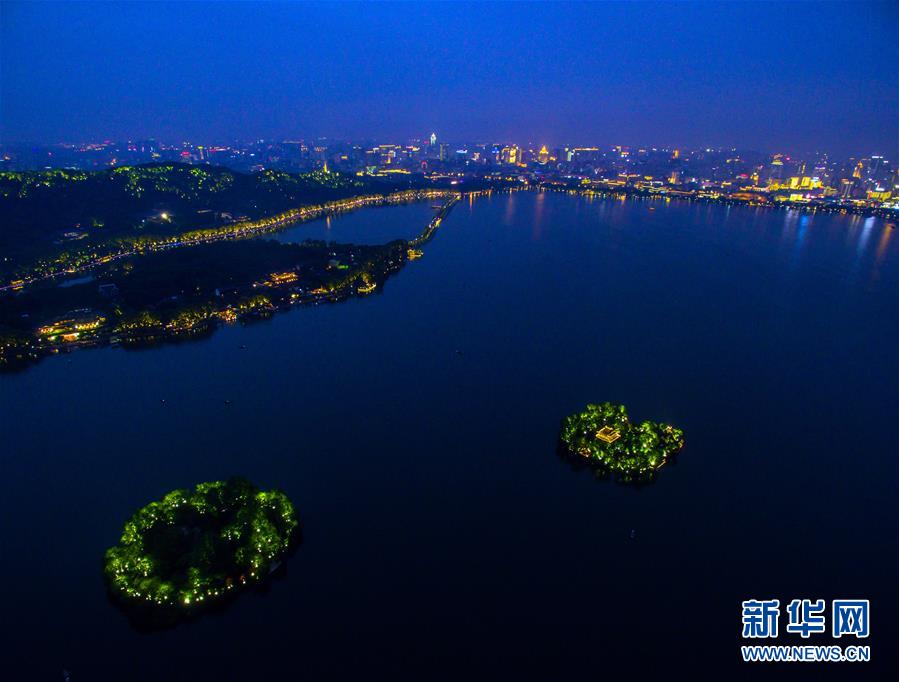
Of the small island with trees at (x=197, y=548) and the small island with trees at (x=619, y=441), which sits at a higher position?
the small island with trees at (x=619, y=441)

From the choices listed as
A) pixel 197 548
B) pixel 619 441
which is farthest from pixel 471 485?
pixel 197 548

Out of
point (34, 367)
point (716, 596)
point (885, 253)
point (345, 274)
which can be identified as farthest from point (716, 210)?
point (34, 367)

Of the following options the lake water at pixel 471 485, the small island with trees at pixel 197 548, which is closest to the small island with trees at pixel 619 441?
the lake water at pixel 471 485

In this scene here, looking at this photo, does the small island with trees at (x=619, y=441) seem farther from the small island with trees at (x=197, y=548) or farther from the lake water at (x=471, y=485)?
the small island with trees at (x=197, y=548)

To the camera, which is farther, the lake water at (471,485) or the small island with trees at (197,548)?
the small island with trees at (197,548)

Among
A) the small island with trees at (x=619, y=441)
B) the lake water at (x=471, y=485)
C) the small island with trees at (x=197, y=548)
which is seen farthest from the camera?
the small island with trees at (x=619, y=441)

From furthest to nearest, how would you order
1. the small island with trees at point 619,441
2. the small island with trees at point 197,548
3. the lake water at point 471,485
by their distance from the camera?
1. the small island with trees at point 619,441
2. the small island with trees at point 197,548
3. the lake water at point 471,485

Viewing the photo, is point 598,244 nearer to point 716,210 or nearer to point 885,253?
point 885,253
